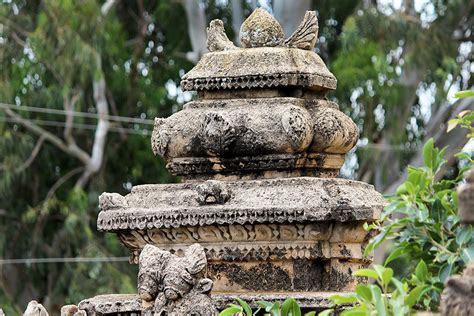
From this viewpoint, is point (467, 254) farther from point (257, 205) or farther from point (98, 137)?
point (98, 137)

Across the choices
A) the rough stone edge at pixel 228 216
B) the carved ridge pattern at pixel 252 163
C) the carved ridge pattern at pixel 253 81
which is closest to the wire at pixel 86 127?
the carved ridge pattern at pixel 253 81

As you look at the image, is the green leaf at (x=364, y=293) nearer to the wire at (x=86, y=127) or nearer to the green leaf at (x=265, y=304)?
the green leaf at (x=265, y=304)

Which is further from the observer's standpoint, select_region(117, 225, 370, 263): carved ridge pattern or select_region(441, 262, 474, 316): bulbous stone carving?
select_region(117, 225, 370, 263): carved ridge pattern

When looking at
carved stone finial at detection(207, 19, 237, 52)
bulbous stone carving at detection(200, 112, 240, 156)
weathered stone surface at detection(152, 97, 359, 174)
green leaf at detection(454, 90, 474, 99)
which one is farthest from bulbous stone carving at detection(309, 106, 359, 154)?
green leaf at detection(454, 90, 474, 99)

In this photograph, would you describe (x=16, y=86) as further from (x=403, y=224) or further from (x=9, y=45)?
(x=403, y=224)

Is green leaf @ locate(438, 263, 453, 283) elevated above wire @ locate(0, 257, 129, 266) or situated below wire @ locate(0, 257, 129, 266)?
below

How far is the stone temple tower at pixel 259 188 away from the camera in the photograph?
8.94 meters

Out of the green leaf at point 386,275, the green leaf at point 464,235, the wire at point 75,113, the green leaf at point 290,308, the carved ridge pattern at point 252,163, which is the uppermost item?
the wire at point 75,113

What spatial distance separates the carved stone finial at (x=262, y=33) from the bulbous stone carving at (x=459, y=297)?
492 cm

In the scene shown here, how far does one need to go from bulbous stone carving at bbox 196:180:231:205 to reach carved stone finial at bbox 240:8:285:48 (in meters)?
1.28

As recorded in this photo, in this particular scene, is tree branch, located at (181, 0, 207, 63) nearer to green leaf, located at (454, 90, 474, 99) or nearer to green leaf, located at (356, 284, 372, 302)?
green leaf, located at (454, 90, 474, 99)

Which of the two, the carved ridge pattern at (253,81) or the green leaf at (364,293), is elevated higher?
the carved ridge pattern at (253,81)

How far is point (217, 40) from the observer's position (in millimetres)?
10062

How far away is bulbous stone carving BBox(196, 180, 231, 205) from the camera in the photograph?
8.97 meters
